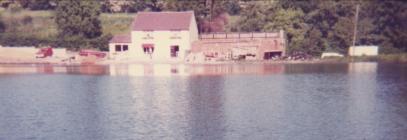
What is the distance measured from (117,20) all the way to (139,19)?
26.5 ft

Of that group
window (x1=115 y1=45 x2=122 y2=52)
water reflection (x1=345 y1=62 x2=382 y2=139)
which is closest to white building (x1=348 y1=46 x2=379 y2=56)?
water reflection (x1=345 y1=62 x2=382 y2=139)

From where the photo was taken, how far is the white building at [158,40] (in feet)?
151

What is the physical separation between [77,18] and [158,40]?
6.43 meters

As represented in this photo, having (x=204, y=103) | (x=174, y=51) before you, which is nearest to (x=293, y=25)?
(x=174, y=51)

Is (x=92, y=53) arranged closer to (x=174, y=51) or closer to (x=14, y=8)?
(x=174, y=51)

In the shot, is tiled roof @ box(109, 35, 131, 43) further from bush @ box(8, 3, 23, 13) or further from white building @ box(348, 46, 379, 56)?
white building @ box(348, 46, 379, 56)

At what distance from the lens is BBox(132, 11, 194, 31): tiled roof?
46.0m

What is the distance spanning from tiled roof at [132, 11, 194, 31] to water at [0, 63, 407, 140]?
6.46 m

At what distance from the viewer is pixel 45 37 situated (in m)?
48.7

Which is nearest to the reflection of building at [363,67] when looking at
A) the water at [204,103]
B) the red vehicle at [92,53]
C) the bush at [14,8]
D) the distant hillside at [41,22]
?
the water at [204,103]

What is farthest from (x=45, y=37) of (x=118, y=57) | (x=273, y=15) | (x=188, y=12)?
(x=273, y=15)

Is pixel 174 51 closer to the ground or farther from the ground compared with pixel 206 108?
farther from the ground

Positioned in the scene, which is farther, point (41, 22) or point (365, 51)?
point (41, 22)

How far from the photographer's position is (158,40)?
4625 centimetres
